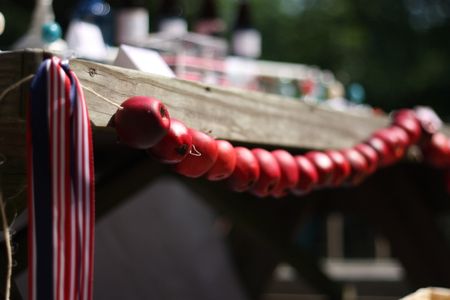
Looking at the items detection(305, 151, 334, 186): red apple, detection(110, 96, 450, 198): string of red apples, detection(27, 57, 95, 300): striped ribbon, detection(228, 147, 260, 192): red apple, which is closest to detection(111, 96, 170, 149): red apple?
detection(110, 96, 450, 198): string of red apples

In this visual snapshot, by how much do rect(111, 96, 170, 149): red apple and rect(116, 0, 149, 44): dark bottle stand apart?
4.10ft

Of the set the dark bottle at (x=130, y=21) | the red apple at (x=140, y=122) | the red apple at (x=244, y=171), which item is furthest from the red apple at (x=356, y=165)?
the red apple at (x=140, y=122)

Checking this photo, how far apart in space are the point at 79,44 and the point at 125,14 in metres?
0.54

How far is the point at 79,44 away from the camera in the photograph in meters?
2.48

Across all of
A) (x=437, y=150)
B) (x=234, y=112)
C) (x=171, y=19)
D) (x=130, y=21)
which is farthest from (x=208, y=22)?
(x=234, y=112)

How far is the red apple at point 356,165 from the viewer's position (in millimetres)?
2848

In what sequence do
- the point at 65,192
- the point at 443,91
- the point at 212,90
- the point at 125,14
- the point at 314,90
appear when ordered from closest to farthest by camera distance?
→ the point at 65,192, the point at 212,90, the point at 125,14, the point at 314,90, the point at 443,91

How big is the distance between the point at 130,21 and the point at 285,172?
946mm

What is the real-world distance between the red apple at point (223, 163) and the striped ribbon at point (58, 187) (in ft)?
1.57

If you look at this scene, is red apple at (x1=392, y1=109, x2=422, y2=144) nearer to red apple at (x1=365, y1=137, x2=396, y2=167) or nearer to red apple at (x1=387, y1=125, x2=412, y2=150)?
red apple at (x1=387, y1=125, x2=412, y2=150)

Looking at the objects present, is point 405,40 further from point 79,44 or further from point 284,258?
point 79,44

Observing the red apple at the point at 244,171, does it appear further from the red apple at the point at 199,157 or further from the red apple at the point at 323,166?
the red apple at the point at 323,166

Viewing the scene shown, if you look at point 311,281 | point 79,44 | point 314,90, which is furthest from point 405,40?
point 79,44

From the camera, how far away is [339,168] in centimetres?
273
